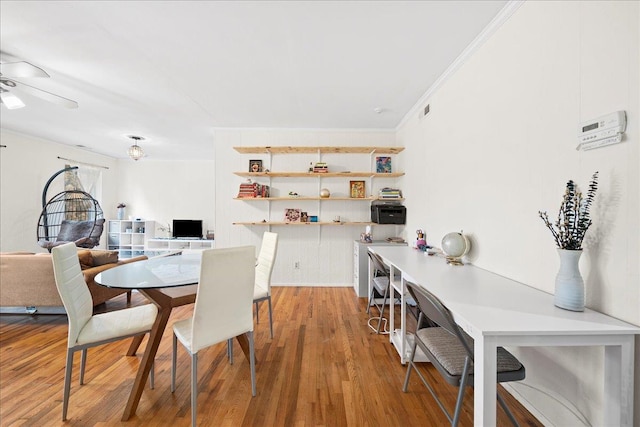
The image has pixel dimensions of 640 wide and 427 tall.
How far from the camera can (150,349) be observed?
1645 mm

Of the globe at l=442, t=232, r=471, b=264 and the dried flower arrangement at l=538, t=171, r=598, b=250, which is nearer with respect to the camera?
the dried flower arrangement at l=538, t=171, r=598, b=250

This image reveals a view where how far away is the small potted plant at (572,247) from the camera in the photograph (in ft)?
3.78

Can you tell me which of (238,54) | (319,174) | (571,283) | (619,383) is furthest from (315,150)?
(619,383)

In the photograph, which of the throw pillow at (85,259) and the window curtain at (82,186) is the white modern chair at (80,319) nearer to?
the throw pillow at (85,259)

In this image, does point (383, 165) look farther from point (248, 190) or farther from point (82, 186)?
point (82, 186)

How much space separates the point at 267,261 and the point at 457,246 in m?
1.73

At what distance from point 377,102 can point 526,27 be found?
A: 174cm

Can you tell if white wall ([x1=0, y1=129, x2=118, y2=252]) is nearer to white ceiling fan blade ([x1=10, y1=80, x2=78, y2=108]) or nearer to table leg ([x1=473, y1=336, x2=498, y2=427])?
white ceiling fan blade ([x1=10, y1=80, x2=78, y2=108])

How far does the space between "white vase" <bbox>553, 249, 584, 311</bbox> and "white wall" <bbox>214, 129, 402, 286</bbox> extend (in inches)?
119

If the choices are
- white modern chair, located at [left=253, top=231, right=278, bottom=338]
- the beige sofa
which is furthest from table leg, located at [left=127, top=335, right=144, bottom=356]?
the beige sofa

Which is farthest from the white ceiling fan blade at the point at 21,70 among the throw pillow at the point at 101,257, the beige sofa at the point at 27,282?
the throw pillow at the point at 101,257

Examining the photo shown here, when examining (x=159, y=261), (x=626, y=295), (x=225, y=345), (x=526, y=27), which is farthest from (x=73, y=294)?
(x=526, y=27)

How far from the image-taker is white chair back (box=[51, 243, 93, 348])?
1514 mm

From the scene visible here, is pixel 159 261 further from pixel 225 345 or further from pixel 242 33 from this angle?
pixel 242 33
